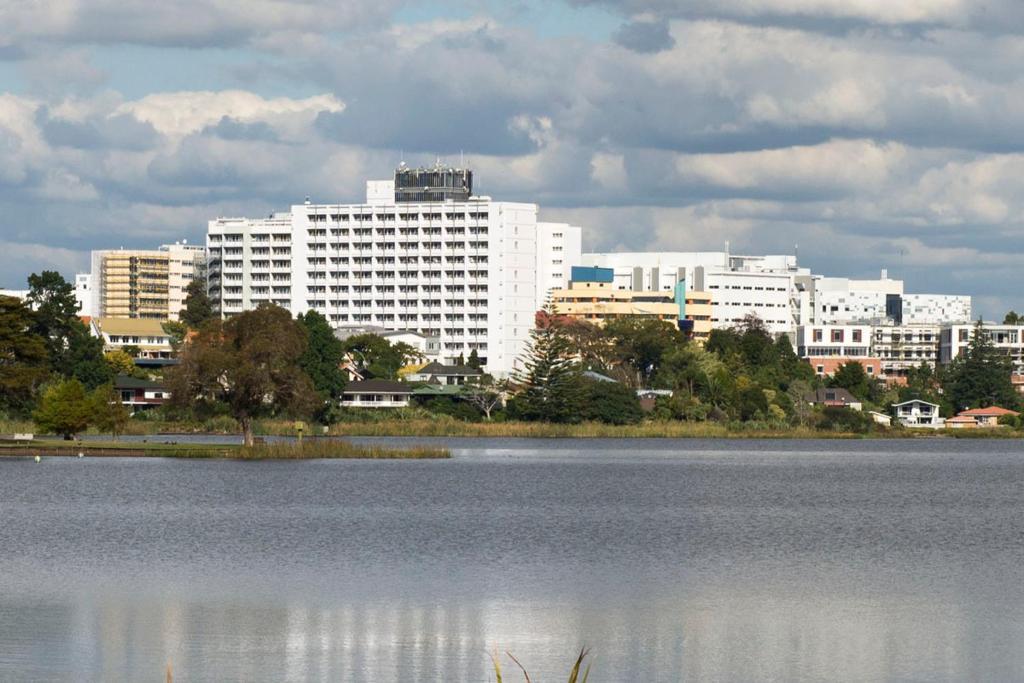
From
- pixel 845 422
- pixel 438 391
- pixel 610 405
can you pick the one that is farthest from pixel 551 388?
pixel 845 422

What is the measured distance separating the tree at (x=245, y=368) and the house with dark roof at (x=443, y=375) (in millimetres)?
74419

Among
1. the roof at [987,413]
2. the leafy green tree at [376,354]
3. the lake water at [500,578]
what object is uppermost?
the leafy green tree at [376,354]

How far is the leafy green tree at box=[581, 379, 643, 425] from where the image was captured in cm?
14750

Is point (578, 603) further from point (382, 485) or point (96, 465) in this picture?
point (96, 465)

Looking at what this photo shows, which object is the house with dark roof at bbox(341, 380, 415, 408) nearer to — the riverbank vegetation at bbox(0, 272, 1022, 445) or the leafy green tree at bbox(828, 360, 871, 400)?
the riverbank vegetation at bbox(0, 272, 1022, 445)

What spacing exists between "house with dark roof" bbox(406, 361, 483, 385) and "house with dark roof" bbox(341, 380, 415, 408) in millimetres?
8555

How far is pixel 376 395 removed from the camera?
165 meters

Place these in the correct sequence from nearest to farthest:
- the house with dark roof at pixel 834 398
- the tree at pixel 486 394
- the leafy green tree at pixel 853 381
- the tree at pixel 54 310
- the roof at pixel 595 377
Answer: the tree at pixel 54 310 < the roof at pixel 595 377 < the tree at pixel 486 394 < the house with dark roof at pixel 834 398 < the leafy green tree at pixel 853 381

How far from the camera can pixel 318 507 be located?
220 feet

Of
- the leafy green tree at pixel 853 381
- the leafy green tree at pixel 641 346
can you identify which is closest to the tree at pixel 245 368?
the leafy green tree at pixel 641 346

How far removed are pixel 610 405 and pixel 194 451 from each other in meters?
58.6

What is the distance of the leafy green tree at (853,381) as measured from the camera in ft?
602

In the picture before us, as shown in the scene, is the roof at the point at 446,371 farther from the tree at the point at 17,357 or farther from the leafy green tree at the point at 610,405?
the tree at the point at 17,357

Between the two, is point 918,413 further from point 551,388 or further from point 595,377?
point 551,388
